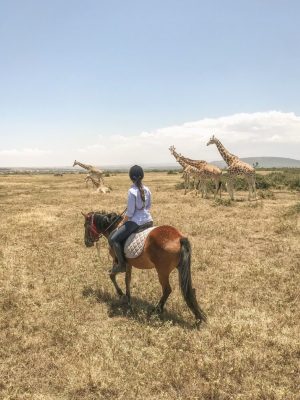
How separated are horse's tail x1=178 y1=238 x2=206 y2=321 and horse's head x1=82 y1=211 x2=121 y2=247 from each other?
241 centimetres

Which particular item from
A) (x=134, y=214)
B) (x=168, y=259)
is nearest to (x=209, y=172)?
(x=134, y=214)

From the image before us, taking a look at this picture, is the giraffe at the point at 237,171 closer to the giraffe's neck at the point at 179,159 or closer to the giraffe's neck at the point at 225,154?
the giraffe's neck at the point at 225,154

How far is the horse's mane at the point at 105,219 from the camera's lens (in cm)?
918

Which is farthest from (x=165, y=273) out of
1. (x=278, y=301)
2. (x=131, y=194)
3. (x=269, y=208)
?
(x=269, y=208)

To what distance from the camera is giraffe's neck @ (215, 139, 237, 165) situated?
26891 millimetres

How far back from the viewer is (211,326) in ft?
23.9

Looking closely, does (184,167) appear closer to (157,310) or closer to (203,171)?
(203,171)

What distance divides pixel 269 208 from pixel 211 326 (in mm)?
15856

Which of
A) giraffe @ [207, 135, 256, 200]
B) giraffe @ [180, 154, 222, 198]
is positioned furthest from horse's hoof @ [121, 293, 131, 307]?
giraffe @ [180, 154, 222, 198]

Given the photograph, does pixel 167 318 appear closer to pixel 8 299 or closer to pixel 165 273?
pixel 165 273

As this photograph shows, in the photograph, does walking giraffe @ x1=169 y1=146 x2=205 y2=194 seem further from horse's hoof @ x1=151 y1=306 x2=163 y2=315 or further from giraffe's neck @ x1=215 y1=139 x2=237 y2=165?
horse's hoof @ x1=151 y1=306 x2=163 y2=315

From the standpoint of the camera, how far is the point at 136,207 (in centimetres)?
803

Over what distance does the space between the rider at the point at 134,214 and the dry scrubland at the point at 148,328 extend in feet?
5.00

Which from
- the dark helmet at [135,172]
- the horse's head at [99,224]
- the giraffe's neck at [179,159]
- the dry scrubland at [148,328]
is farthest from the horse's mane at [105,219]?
the giraffe's neck at [179,159]
